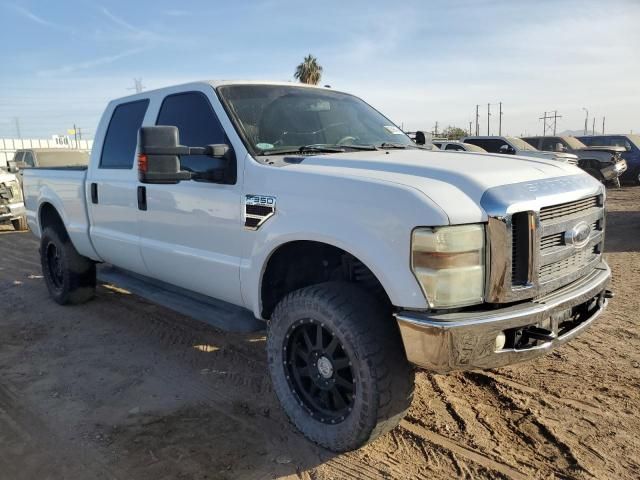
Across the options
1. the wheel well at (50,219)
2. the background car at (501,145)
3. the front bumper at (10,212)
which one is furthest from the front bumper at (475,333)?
the background car at (501,145)

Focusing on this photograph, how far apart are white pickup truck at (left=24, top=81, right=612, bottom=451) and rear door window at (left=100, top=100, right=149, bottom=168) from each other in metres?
0.21

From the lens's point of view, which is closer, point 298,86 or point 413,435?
point 413,435

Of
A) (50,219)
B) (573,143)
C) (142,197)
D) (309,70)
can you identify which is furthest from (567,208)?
(309,70)

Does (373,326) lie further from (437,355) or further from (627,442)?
(627,442)

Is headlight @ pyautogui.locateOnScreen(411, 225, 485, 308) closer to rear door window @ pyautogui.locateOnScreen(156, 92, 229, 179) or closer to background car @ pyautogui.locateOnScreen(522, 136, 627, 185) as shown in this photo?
rear door window @ pyautogui.locateOnScreen(156, 92, 229, 179)

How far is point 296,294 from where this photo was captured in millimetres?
3018

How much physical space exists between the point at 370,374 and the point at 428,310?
45cm

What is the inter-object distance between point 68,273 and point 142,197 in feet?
6.66

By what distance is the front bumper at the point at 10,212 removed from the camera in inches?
440

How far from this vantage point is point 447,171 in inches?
107

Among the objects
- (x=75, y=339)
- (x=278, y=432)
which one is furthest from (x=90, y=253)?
(x=278, y=432)

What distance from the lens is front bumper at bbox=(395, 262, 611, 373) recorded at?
238 cm

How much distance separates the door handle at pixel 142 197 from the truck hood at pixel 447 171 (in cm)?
145

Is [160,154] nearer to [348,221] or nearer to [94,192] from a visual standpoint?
[348,221]
